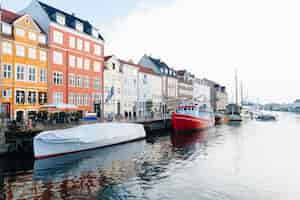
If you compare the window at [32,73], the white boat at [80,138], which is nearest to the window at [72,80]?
the window at [32,73]

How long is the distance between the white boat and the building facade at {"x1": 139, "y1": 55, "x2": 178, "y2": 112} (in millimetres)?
37015

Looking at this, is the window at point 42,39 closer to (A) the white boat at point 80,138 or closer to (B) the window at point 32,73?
(B) the window at point 32,73

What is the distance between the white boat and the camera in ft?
67.4

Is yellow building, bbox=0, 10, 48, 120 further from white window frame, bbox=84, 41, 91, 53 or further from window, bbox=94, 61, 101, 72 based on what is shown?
window, bbox=94, 61, 101, 72

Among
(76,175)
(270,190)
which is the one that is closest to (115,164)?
(76,175)

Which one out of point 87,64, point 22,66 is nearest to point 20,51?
point 22,66

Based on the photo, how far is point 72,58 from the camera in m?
38.5

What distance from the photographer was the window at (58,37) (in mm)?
35391

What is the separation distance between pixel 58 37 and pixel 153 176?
27.4 meters

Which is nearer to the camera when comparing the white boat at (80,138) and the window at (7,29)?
the white boat at (80,138)

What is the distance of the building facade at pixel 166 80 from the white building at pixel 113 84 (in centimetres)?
1907

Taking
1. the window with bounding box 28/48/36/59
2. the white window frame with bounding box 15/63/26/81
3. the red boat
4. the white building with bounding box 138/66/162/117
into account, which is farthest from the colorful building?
the white building with bounding box 138/66/162/117

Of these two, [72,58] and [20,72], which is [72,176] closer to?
[20,72]

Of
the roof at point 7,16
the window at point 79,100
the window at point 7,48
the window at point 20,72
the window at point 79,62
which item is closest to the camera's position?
the window at point 7,48
